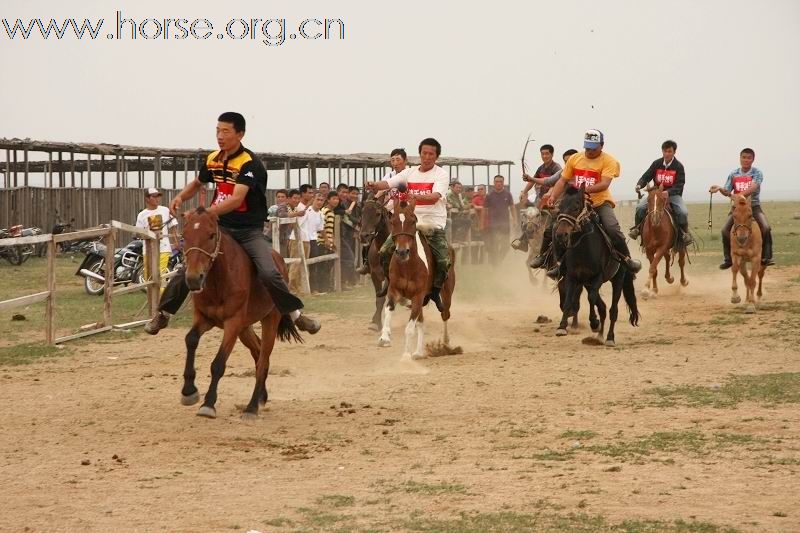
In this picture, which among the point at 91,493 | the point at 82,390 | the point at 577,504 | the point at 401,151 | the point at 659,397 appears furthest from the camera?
the point at 401,151

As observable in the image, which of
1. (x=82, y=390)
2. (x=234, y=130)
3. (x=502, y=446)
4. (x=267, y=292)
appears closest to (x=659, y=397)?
(x=502, y=446)

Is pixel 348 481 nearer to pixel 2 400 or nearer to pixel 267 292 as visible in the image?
pixel 267 292

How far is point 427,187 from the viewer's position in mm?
14695

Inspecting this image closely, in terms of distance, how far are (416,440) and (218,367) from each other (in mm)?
1778

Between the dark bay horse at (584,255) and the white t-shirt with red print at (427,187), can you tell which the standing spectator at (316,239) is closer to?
the dark bay horse at (584,255)

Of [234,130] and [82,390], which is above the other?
[234,130]

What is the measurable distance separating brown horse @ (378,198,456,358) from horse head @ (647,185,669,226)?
28.7 ft

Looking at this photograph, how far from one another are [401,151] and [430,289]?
7.62 feet

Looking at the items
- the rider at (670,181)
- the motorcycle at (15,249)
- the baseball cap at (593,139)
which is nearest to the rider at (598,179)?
the baseball cap at (593,139)

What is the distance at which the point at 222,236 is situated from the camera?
10.2 metres

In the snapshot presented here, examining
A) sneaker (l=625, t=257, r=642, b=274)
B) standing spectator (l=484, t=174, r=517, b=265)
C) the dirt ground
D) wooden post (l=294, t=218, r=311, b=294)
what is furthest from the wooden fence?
standing spectator (l=484, t=174, r=517, b=265)

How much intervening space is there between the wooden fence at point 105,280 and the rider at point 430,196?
3.27 meters

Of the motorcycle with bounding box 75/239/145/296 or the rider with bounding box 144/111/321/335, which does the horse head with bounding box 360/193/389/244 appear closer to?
the rider with bounding box 144/111/321/335

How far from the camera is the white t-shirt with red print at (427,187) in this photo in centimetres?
1464
